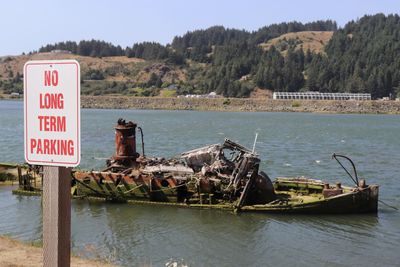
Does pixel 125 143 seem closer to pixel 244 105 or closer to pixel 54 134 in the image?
pixel 54 134

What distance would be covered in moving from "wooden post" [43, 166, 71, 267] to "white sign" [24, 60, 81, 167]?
0.15 metres

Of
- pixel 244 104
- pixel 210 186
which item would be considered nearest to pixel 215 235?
pixel 210 186

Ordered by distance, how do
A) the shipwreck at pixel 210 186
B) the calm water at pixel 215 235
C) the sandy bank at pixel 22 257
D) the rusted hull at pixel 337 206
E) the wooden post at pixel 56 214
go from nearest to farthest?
the wooden post at pixel 56 214 < the sandy bank at pixel 22 257 < the calm water at pixel 215 235 < the rusted hull at pixel 337 206 < the shipwreck at pixel 210 186

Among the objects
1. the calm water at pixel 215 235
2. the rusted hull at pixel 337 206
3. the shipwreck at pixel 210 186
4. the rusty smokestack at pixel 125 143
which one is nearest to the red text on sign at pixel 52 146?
the calm water at pixel 215 235

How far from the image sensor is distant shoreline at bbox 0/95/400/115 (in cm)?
17188

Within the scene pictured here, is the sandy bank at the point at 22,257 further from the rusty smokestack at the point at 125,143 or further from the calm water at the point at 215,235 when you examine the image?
the rusty smokestack at the point at 125,143

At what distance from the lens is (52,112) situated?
14.5ft

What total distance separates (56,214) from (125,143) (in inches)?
927

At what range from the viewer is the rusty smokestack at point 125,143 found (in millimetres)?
27844

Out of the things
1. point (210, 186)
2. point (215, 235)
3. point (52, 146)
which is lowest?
point (215, 235)

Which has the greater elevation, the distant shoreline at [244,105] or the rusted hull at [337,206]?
the distant shoreline at [244,105]

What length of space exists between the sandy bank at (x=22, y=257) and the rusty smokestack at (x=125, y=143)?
42.0 ft

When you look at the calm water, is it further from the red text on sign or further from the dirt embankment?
the dirt embankment

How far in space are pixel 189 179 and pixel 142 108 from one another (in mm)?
165230
